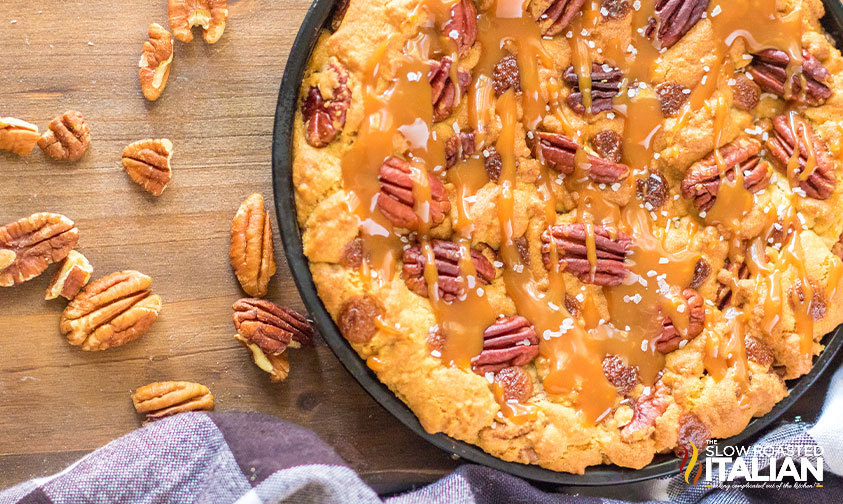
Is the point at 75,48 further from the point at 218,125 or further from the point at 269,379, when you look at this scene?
the point at 269,379

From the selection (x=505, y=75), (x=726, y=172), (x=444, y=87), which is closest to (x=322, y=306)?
(x=444, y=87)

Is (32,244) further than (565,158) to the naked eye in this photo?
Yes

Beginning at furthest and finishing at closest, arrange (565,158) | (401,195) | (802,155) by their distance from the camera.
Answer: (802,155) → (565,158) → (401,195)

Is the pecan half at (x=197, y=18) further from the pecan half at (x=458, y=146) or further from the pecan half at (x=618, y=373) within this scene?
the pecan half at (x=618, y=373)

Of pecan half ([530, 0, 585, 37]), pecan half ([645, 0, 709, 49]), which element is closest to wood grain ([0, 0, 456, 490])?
pecan half ([530, 0, 585, 37])

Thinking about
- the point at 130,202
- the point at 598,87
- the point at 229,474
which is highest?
the point at 598,87

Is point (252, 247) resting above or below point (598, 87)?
below

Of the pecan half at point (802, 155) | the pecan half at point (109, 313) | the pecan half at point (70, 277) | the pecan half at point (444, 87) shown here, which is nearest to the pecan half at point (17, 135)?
the pecan half at point (70, 277)

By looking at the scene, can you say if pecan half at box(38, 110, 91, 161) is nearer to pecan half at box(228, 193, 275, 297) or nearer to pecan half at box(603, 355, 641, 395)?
pecan half at box(228, 193, 275, 297)

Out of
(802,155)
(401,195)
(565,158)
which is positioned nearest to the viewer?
(401,195)

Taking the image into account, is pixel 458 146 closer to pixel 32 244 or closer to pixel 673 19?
pixel 673 19
